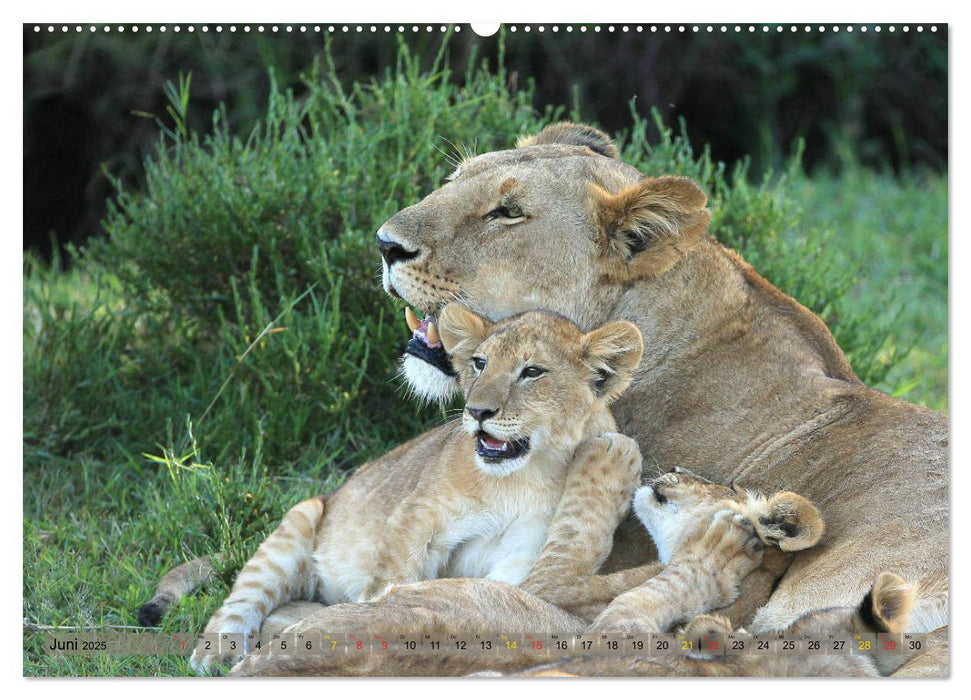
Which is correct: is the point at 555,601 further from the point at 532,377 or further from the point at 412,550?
the point at 532,377

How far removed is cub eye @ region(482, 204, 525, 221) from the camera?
3.70m

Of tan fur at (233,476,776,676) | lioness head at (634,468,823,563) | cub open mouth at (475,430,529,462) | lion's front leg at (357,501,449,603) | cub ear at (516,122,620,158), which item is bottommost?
lion's front leg at (357,501,449,603)

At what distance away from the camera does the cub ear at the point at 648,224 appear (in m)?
3.56

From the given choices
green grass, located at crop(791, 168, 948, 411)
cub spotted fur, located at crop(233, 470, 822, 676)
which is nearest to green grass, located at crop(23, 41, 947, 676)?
green grass, located at crop(791, 168, 948, 411)

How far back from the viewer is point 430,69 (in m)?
5.64

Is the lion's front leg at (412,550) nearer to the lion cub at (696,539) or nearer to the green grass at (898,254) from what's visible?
the lion cub at (696,539)

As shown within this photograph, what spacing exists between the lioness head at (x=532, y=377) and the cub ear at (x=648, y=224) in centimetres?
22

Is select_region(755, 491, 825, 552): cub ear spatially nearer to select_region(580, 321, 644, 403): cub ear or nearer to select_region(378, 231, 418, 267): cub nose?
select_region(580, 321, 644, 403): cub ear

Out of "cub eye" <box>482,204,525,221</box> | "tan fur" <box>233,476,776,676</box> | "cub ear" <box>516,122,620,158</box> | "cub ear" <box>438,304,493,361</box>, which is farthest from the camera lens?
"cub ear" <box>516,122,620,158</box>

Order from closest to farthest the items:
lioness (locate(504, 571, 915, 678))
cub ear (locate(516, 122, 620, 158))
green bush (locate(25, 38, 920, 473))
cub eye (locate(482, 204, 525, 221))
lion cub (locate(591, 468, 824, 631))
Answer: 1. lioness (locate(504, 571, 915, 678))
2. lion cub (locate(591, 468, 824, 631))
3. cub eye (locate(482, 204, 525, 221))
4. cub ear (locate(516, 122, 620, 158))
5. green bush (locate(25, 38, 920, 473))

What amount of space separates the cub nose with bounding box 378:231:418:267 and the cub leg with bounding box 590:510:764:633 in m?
0.94

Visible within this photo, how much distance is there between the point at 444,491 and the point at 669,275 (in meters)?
0.74

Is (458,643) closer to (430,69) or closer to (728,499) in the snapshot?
(728,499)

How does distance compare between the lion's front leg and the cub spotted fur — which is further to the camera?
the lion's front leg
